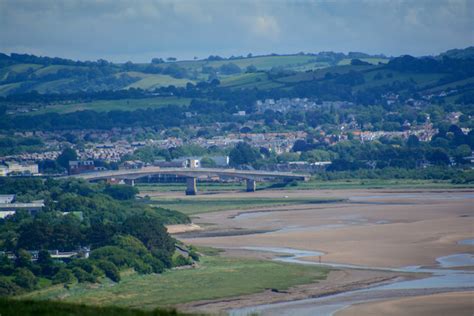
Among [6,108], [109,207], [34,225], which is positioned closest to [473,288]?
[34,225]

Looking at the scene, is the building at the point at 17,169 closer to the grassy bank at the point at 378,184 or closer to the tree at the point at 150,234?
the grassy bank at the point at 378,184

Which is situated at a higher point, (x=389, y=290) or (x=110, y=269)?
(x=110, y=269)

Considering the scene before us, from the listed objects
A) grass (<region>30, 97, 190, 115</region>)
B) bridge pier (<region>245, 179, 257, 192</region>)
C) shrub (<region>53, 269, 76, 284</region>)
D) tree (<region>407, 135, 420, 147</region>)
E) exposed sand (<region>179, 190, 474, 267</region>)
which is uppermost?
grass (<region>30, 97, 190, 115</region>)

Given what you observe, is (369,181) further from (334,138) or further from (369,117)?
Answer: (369,117)

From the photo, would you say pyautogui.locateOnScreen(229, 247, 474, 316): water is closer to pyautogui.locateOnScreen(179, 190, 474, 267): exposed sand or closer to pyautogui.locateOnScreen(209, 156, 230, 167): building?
pyautogui.locateOnScreen(179, 190, 474, 267): exposed sand

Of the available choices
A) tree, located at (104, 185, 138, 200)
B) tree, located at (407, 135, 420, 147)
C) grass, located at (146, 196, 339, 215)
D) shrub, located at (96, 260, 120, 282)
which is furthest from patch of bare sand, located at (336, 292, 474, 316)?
tree, located at (407, 135, 420, 147)

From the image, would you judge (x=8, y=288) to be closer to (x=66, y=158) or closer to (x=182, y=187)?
(x=182, y=187)

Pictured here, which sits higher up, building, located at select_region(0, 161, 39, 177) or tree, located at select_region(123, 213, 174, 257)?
building, located at select_region(0, 161, 39, 177)

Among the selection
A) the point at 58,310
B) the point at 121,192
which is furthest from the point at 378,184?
the point at 58,310
